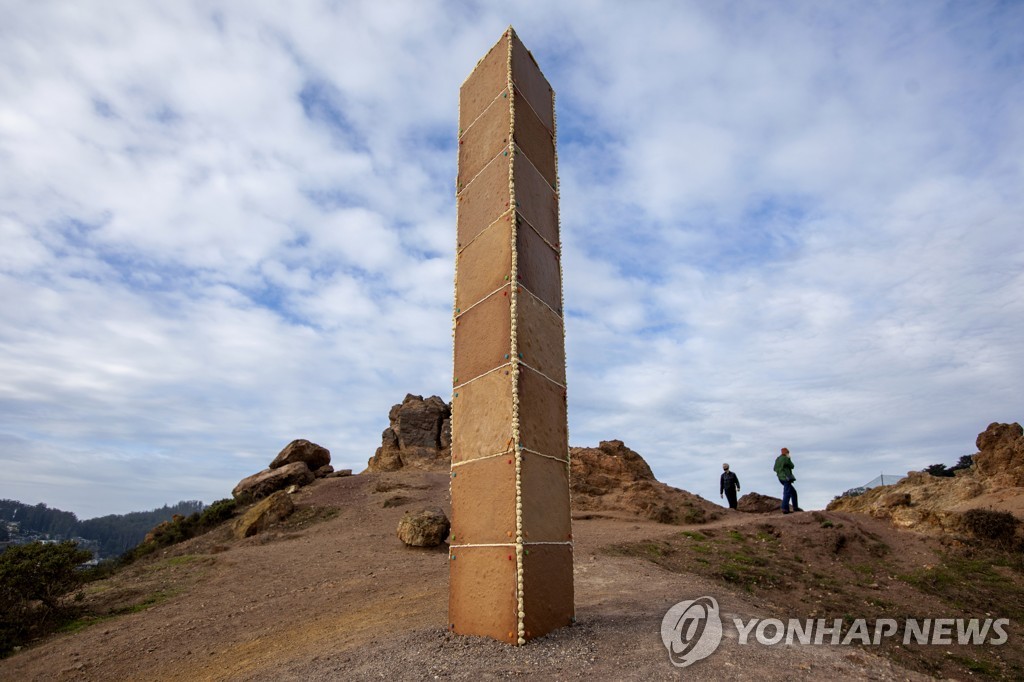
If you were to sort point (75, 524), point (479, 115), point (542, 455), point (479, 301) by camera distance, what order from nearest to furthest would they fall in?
1. point (542, 455)
2. point (479, 301)
3. point (479, 115)
4. point (75, 524)

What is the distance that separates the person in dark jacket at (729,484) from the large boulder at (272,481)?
17.2 m

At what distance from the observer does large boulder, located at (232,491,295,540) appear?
18.2 metres

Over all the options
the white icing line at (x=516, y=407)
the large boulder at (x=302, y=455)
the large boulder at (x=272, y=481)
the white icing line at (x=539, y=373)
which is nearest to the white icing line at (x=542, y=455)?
the white icing line at (x=516, y=407)

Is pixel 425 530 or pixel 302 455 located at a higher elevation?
pixel 302 455

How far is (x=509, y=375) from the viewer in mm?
6633

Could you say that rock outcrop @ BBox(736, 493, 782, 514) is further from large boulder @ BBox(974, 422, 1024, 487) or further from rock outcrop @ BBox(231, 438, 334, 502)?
rock outcrop @ BBox(231, 438, 334, 502)

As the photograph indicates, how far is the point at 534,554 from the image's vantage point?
20.4 ft

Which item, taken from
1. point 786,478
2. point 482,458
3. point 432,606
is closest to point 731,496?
point 786,478

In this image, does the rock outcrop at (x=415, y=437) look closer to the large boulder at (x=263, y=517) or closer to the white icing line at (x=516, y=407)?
the large boulder at (x=263, y=517)

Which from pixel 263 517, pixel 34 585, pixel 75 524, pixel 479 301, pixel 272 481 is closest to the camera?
pixel 479 301

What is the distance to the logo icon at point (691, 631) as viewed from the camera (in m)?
5.59

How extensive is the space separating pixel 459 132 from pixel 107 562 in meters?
17.5

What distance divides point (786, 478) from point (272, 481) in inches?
791

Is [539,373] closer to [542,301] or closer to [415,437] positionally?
[542,301]
